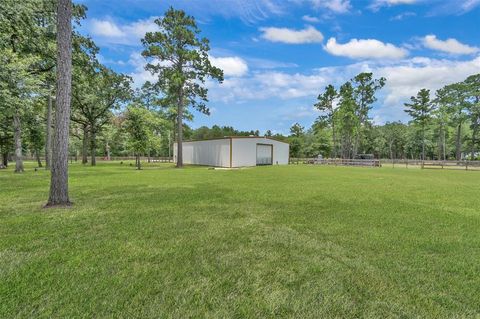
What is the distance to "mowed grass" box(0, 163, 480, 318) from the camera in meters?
2.31

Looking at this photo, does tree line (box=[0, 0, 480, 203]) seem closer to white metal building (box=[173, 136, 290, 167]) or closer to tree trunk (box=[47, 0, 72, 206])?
tree trunk (box=[47, 0, 72, 206])

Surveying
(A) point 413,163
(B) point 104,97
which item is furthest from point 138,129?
(A) point 413,163

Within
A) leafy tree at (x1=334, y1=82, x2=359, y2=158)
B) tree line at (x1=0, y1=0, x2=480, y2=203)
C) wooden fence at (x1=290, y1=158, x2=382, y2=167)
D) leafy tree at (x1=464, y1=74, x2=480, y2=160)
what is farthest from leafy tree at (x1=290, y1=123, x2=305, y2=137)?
Result: leafy tree at (x1=464, y1=74, x2=480, y2=160)

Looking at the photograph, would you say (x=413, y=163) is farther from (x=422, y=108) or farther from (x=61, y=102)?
(x=61, y=102)

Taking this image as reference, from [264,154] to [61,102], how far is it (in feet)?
Answer: 75.5

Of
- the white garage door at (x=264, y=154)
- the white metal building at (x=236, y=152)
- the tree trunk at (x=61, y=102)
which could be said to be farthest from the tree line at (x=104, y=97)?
the white garage door at (x=264, y=154)

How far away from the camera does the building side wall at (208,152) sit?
25.2m

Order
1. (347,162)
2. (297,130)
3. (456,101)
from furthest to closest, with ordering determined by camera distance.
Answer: (297,130), (456,101), (347,162)

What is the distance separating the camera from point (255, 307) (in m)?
2.29

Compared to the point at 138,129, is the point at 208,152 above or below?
below

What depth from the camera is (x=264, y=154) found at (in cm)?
2820

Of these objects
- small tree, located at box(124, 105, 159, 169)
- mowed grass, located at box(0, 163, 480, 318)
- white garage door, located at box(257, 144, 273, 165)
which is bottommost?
mowed grass, located at box(0, 163, 480, 318)

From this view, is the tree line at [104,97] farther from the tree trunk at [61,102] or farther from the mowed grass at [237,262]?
the mowed grass at [237,262]

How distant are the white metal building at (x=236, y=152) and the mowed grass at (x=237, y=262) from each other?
1889cm
